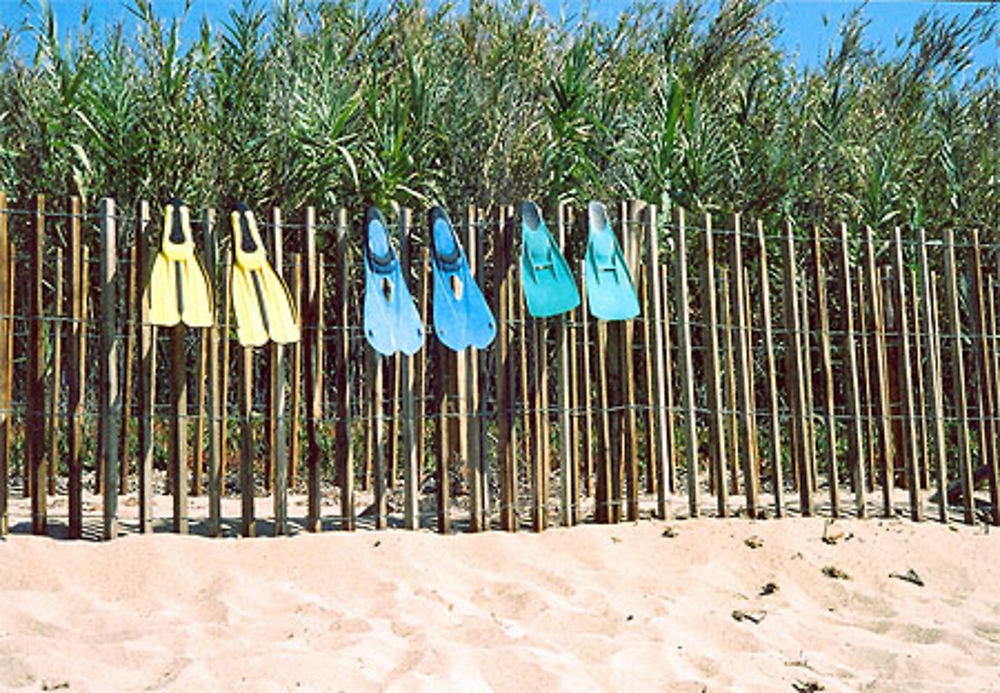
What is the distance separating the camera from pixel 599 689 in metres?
3.67

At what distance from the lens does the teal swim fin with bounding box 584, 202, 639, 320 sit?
558cm

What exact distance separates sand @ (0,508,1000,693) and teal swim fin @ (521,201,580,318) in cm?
103

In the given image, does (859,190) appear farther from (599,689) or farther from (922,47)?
(599,689)

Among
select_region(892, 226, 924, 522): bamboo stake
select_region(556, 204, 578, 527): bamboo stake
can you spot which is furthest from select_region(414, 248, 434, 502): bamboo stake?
select_region(892, 226, 924, 522): bamboo stake

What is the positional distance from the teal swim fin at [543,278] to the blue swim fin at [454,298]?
225 millimetres

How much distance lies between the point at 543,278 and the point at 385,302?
28.6 inches

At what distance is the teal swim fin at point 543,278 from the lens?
549 cm

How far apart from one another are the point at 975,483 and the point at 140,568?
4945 mm

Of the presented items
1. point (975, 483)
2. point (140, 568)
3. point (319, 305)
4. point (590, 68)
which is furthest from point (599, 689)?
point (590, 68)

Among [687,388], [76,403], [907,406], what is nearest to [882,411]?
[907,406]

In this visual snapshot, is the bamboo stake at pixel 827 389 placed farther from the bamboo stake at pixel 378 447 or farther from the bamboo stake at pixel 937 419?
the bamboo stake at pixel 378 447

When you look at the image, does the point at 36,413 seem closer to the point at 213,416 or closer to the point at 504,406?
the point at 213,416

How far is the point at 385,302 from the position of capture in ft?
17.7

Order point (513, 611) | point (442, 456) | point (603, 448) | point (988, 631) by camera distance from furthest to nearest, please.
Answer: point (603, 448) < point (442, 456) < point (988, 631) < point (513, 611)
